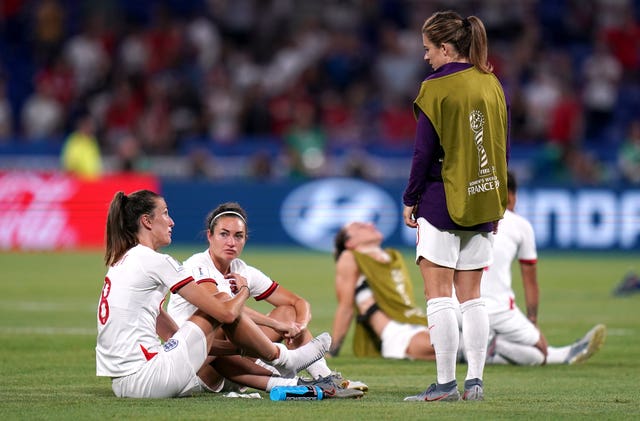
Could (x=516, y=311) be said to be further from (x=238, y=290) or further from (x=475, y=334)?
(x=238, y=290)

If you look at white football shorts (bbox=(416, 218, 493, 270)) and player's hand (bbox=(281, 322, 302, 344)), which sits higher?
white football shorts (bbox=(416, 218, 493, 270))

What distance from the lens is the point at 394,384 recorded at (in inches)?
335

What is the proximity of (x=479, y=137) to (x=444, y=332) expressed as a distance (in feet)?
3.82

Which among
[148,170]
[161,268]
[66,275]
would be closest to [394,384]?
[161,268]

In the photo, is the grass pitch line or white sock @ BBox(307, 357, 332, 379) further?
the grass pitch line

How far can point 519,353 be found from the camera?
9.91m

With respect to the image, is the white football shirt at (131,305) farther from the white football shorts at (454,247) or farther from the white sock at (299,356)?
the white football shorts at (454,247)

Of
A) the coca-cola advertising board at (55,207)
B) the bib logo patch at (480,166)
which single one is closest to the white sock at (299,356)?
the bib logo patch at (480,166)

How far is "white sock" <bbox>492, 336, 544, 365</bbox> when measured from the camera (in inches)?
390

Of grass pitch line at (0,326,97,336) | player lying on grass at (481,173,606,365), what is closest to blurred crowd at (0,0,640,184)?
grass pitch line at (0,326,97,336)

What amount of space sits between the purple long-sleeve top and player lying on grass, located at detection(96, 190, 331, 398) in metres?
1.18

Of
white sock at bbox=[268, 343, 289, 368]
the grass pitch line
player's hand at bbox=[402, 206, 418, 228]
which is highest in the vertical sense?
player's hand at bbox=[402, 206, 418, 228]

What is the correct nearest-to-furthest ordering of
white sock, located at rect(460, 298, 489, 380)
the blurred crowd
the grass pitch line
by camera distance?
white sock, located at rect(460, 298, 489, 380) < the grass pitch line < the blurred crowd

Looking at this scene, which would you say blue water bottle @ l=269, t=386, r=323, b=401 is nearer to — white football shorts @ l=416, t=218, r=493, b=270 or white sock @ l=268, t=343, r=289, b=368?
white sock @ l=268, t=343, r=289, b=368
